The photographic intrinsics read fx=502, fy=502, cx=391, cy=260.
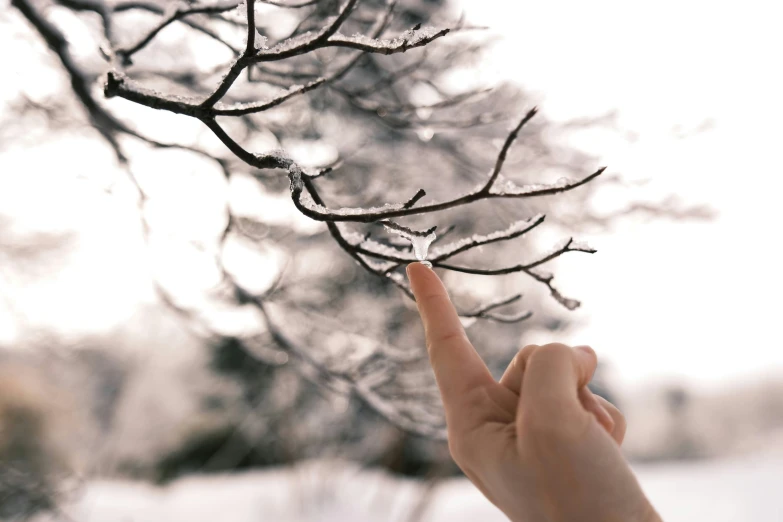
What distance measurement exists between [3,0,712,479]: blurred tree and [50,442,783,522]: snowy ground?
2.27 m

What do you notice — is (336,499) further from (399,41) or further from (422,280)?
(399,41)

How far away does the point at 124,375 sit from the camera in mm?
10617

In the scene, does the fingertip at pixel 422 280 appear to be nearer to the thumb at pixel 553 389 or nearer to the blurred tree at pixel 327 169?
the blurred tree at pixel 327 169

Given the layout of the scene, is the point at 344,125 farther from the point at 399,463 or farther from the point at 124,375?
the point at 124,375

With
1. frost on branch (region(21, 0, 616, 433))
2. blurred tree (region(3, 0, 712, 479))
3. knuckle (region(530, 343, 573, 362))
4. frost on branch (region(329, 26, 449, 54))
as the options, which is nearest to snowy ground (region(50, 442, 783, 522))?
blurred tree (region(3, 0, 712, 479))

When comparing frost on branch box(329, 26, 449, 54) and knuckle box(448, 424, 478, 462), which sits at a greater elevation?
frost on branch box(329, 26, 449, 54)

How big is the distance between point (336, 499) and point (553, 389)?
28.2 ft

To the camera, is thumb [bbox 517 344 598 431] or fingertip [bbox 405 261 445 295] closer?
thumb [bbox 517 344 598 431]

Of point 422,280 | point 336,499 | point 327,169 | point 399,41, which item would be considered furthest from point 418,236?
point 336,499

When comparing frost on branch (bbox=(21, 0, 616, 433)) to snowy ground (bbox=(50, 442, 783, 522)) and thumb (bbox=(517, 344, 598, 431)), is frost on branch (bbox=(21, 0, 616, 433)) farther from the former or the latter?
snowy ground (bbox=(50, 442, 783, 522))

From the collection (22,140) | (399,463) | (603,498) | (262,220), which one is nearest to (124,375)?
(399,463)

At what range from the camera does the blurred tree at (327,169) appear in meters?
0.94

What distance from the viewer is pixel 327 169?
37.8 inches

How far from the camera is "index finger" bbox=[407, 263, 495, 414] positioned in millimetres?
926
